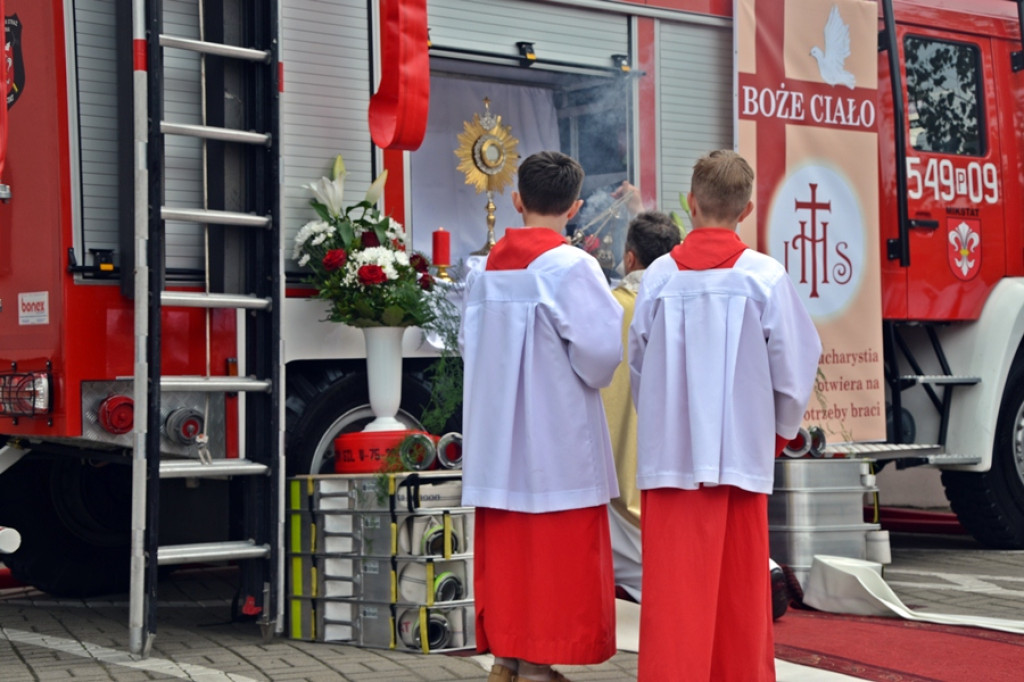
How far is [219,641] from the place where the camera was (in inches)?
244

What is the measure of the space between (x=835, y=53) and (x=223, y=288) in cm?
386

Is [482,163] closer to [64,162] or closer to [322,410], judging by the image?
[322,410]

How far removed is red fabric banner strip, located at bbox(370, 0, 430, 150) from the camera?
20.7 ft

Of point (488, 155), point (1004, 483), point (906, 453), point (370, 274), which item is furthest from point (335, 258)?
point (1004, 483)

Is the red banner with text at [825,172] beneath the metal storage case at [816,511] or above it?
above

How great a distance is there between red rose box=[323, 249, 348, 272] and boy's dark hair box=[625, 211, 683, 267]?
118cm

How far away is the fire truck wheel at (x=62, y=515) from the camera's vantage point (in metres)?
7.39

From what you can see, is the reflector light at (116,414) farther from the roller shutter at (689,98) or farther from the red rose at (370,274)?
the roller shutter at (689,98)

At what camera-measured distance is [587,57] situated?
24.1 ft

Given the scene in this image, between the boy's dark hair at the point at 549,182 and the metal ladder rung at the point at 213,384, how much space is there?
5.47 feet

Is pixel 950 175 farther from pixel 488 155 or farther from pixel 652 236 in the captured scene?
pixel 652 236

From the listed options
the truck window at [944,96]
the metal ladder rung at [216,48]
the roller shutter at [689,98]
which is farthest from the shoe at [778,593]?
the truck window at [944,96]

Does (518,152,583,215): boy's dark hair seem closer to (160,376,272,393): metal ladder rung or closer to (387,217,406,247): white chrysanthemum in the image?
(160,376,272,393): metal ladder rung

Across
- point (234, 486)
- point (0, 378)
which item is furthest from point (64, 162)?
point (234, 486)
